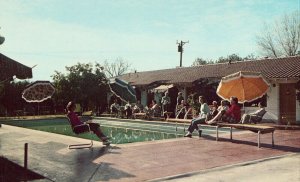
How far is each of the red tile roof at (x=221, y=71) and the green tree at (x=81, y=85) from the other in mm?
3467

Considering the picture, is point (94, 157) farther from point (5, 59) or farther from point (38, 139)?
point (38, 139)

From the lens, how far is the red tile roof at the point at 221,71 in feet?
71.8

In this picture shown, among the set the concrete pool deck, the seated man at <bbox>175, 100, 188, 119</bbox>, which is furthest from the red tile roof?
the concrete pool deck

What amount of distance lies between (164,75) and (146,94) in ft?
7.92

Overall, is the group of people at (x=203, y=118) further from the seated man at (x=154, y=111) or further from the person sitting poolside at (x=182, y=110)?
the seated man at (x=154, y=111)

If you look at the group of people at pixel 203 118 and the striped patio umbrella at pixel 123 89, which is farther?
the striped patio umbrella at pixel 123 89

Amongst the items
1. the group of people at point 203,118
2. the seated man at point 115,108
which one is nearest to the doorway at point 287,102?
the group of people at point 203,118

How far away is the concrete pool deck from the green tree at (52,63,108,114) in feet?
59.7

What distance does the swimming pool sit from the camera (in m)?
16.7

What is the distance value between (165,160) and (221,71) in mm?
18454

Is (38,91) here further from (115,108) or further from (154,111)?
(154,111)

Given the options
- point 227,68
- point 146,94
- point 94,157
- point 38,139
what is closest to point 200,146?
point 94,157

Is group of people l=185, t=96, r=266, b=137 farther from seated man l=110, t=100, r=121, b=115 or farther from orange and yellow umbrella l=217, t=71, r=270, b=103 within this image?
seated man l=110, t=100, r=121, b=115

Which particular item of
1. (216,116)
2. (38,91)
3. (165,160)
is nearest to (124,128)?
(216,116)
